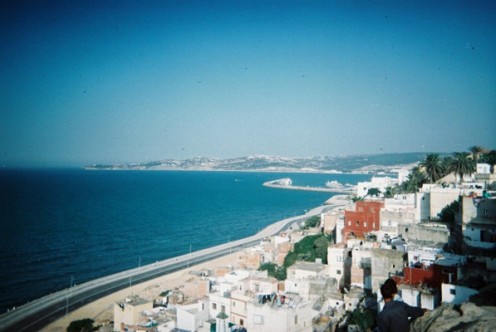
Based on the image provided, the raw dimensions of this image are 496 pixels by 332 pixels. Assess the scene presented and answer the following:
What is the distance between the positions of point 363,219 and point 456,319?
76.2 feet

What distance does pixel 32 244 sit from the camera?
206 feet

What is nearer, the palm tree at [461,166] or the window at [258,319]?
the window at [258,319]

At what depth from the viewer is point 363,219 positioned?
31859 mm

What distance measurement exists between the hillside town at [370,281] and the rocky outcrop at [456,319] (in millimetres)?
22

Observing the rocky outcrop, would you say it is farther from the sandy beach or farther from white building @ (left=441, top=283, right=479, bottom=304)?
the sandy beach

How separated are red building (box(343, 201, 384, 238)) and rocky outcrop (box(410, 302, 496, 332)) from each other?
21.8 m

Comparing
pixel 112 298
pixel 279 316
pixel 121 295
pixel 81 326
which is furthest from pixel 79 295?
pixel 279 316

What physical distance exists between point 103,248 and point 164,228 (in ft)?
66.7

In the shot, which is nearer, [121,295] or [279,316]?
[279,316]

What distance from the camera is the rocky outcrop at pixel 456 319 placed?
321 inches

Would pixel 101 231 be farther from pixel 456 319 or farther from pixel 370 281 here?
pixel 456 319

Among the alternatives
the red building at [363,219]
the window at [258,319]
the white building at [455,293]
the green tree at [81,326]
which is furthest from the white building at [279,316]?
the green tree at [81,326]

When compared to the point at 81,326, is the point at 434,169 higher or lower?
higher

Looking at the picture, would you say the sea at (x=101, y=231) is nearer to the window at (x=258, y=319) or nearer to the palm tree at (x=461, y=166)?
the window at (x=258, y=319)
